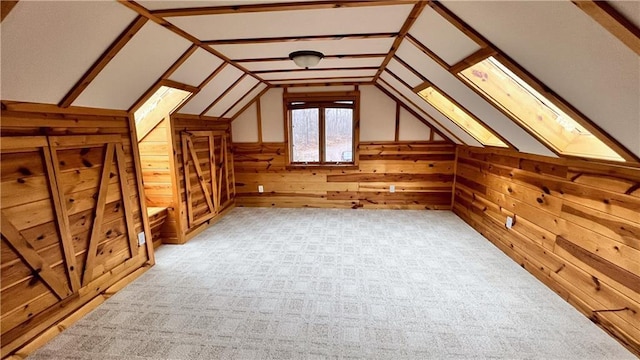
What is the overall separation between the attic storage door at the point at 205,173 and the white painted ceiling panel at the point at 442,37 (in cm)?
297

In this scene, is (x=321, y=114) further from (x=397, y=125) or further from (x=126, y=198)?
(x=126, y=198)

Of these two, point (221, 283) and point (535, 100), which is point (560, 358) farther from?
point (221, 283)

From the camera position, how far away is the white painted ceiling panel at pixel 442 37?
1.67 m

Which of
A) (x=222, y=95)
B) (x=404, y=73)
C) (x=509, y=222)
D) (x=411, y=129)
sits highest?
(x=404, y=73)

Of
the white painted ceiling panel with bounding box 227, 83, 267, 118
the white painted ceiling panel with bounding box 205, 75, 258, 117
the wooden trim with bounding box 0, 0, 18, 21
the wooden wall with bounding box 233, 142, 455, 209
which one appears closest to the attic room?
the wooden trim with bounding box 0, 0, 18, 21

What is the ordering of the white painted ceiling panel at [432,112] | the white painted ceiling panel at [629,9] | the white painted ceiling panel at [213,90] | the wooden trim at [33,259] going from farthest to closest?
the white painted ceiling panel at [432,112]
the white painted ceiling panel at [213,90]
the wooden trim at [33,259]
the white painted ceiling panel at [629,9]

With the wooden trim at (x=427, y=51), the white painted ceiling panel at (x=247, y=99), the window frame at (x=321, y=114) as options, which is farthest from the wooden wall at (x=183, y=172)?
the wooden trim at (x=427, y=51)

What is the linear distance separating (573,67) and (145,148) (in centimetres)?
390

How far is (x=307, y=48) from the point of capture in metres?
2.47

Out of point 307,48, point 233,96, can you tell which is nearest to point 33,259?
point 307,48

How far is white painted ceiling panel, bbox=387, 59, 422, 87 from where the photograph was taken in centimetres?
284

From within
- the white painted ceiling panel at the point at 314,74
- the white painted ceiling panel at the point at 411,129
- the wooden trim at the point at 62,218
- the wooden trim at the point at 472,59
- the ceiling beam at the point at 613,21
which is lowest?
the wooden trim at the point at 62,218

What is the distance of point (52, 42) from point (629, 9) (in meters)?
2.55

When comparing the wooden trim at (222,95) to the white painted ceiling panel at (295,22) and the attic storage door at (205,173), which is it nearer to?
the attic storage door at (205,173)
